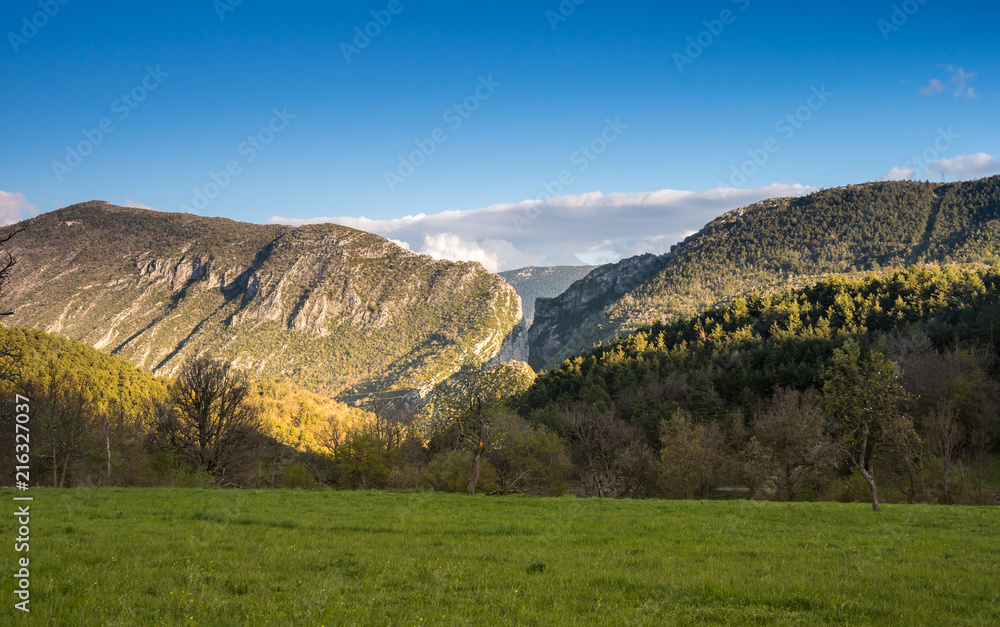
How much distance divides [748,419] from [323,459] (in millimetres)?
64896

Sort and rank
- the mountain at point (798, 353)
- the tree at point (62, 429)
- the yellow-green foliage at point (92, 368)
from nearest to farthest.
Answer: the tree at point (62, 429) < the mountain at point (798, 353) < the yellow-green foliage at point (92, 368)

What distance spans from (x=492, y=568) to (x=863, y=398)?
71.7 feet

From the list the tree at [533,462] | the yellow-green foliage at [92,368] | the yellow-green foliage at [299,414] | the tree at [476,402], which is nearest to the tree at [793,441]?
the tree at [533,462]

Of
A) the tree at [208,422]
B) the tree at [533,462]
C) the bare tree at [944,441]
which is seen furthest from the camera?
the tree at [533,462]

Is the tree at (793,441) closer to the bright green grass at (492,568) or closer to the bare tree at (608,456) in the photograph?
the bare tree at (608,456)

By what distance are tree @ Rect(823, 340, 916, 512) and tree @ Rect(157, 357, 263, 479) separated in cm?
4526

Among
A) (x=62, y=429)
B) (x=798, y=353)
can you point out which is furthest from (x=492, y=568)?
(x=798, y=353)

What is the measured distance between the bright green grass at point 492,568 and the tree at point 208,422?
2464 centimetres

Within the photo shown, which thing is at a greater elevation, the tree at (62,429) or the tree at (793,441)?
the tree at (62,429)

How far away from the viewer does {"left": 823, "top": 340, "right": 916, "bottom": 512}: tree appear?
75.6 feet

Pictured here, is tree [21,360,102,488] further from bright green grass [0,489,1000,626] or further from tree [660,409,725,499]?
tree [660,409,725,499]

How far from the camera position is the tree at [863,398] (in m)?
23.0

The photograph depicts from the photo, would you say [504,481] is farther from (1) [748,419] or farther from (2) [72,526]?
(1) [748,419]

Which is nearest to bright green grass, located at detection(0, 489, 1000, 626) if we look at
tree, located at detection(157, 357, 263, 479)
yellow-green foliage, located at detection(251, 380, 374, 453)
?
tree, located at detection(157, 357, 263, 479)
